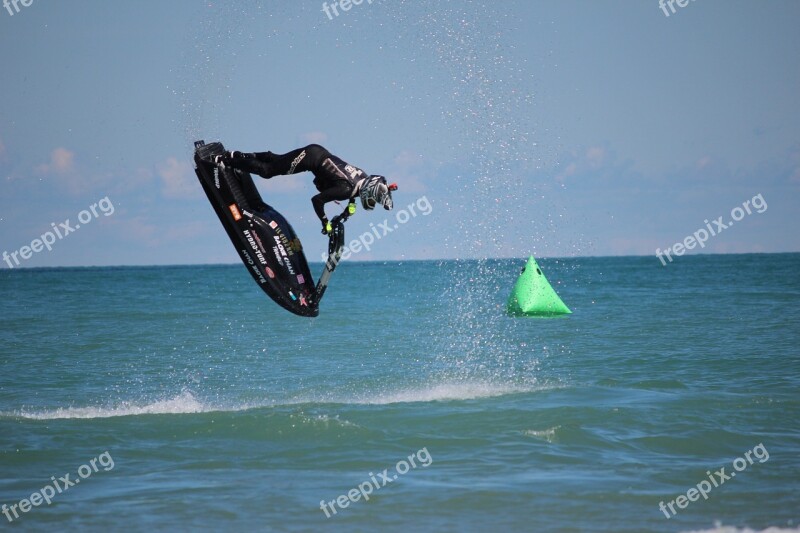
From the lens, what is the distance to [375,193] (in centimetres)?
1133

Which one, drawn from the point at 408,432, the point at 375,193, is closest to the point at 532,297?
the point at 408,432

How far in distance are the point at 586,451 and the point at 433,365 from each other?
9.57m

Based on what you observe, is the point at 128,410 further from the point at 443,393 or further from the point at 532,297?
the point at 532,297

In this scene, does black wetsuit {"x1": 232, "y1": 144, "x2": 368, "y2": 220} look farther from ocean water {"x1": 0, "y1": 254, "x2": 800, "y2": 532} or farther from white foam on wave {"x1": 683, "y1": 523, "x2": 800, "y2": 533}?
white foam on wave {"x1": 683, "y1": 523, "x2": 800, "y2": 533}

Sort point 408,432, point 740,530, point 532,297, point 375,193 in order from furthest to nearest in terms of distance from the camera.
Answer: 1. point 532,297
2. point 408,432
3. point 375,193
4. point 740,530

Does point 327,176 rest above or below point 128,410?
above

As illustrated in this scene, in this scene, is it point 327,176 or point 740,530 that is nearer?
point 740,530

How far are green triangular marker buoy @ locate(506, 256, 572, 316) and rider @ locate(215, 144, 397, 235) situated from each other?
66.1ft

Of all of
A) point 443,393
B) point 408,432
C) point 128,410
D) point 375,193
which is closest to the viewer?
point 375,193

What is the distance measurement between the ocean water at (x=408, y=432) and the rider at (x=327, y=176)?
2.97 m

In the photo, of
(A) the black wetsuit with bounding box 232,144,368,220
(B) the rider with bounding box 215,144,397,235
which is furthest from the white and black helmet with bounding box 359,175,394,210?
(A) the black wetsuit with bounding box 232,144,368,220

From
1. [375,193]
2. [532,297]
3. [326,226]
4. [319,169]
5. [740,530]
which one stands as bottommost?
[740,530]

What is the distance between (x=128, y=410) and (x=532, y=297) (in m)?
18.9

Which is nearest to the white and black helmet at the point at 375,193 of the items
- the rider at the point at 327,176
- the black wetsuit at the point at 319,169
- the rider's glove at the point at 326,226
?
the rider at the point at 327,176
